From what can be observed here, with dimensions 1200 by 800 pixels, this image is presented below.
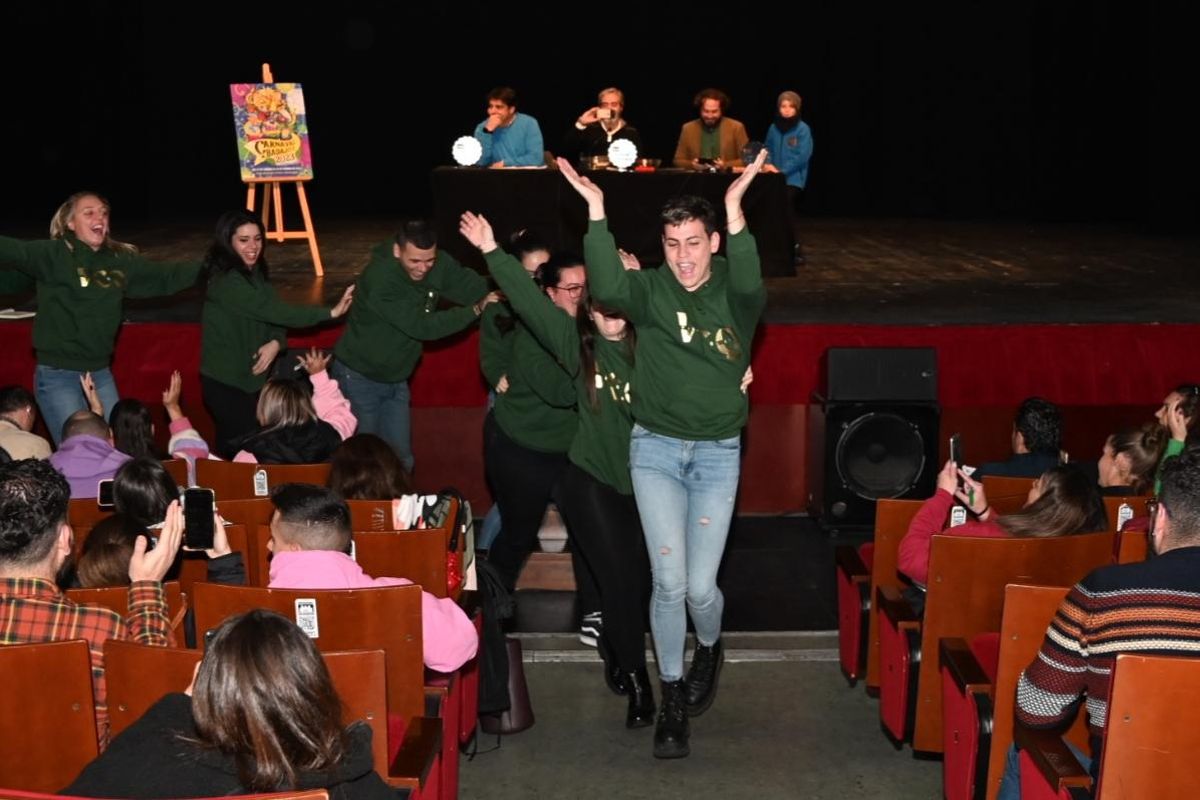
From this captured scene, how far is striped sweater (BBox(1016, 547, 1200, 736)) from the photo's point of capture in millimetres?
2586

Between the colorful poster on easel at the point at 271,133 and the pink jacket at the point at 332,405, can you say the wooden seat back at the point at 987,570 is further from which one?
the colorful poster on easel at the point at 271,133

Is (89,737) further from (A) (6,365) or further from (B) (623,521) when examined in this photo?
(A) (6,365)

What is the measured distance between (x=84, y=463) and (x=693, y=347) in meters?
2.04

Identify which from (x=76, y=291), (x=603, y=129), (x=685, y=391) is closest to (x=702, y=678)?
(x=685, y=391)

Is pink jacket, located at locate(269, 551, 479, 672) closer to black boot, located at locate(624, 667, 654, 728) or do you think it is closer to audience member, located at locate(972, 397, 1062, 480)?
black boot, located at locate(624, 667, 654, 728)

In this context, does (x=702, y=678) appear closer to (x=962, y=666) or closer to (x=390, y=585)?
(x=962, y=666)

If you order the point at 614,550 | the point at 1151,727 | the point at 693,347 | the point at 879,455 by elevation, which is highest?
the point at 693,347

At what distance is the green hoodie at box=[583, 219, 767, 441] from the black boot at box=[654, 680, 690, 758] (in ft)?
2.45

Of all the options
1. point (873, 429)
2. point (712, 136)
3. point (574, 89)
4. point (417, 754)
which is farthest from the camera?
point (574, 89)

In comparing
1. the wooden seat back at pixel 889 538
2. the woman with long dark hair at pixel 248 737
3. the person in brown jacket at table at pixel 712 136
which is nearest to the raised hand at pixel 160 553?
the woman with long dark hair at pixel 248 737

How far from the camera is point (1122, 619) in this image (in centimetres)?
261

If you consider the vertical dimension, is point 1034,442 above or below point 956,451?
below

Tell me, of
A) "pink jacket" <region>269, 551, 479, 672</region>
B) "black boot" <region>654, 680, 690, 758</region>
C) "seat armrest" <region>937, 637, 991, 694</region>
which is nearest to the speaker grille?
"black boot" <region>654, 680, 690, 758</region>

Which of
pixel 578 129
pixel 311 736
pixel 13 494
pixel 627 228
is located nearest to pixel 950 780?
pixel 311 736
